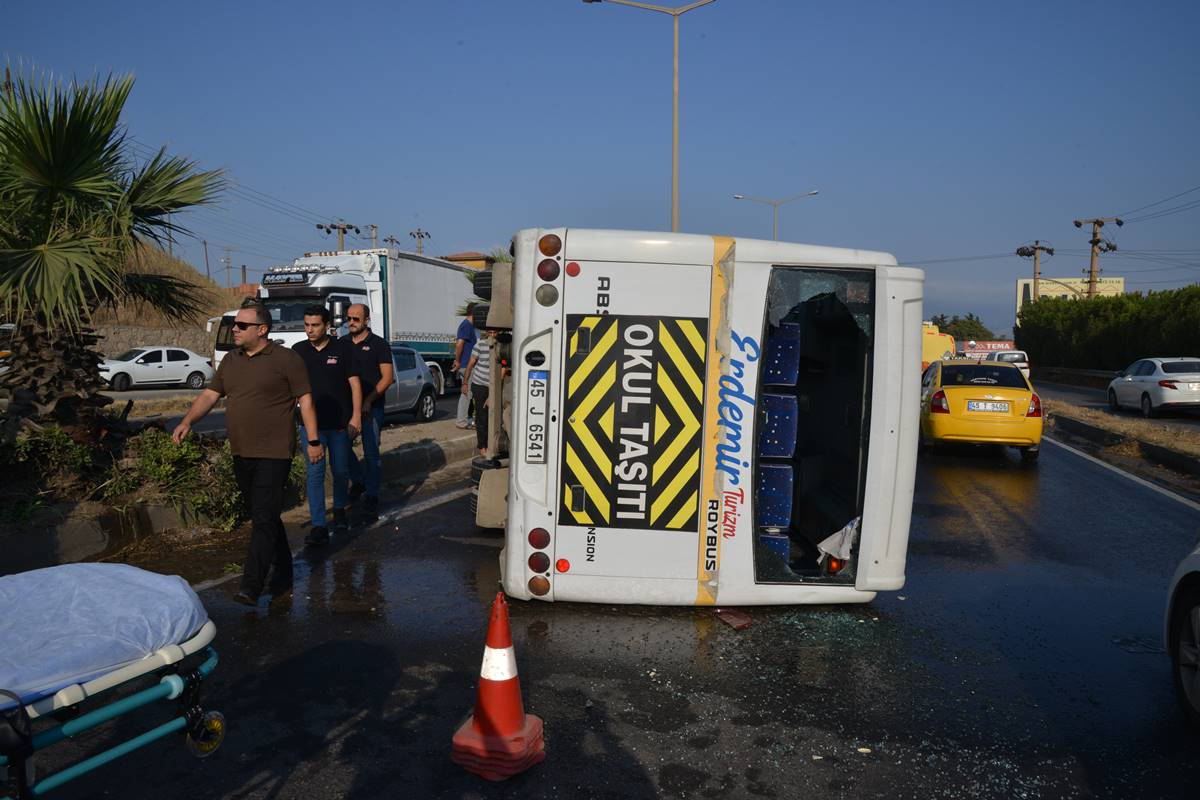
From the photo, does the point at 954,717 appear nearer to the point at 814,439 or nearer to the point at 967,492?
the point at 814,439

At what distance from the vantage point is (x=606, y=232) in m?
5.01

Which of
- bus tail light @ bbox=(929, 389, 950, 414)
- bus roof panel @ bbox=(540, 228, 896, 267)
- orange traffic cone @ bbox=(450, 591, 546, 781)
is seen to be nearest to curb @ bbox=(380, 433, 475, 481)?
bus roof panel @ bbox=(540, 228, 896, 267)

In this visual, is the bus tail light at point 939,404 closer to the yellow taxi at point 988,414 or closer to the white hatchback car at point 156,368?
the yellow taxi at point 988,414

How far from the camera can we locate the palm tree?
655cm

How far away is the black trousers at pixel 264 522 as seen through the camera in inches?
215

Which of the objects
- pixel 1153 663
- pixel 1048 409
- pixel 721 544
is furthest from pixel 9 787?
pixel 1048 409

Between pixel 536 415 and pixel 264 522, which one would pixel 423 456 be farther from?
pixel 536 415

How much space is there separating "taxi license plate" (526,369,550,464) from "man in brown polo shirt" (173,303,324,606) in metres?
1.71

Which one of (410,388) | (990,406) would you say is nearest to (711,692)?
(990,406)

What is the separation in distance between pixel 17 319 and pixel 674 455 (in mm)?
5387

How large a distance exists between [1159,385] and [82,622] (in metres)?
25.0

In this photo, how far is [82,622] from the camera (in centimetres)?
265

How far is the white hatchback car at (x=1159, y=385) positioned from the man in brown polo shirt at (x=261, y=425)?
22.8m

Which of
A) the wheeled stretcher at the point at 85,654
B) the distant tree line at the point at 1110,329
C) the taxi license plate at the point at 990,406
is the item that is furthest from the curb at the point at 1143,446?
the distant tree line at the point at 1110,329
